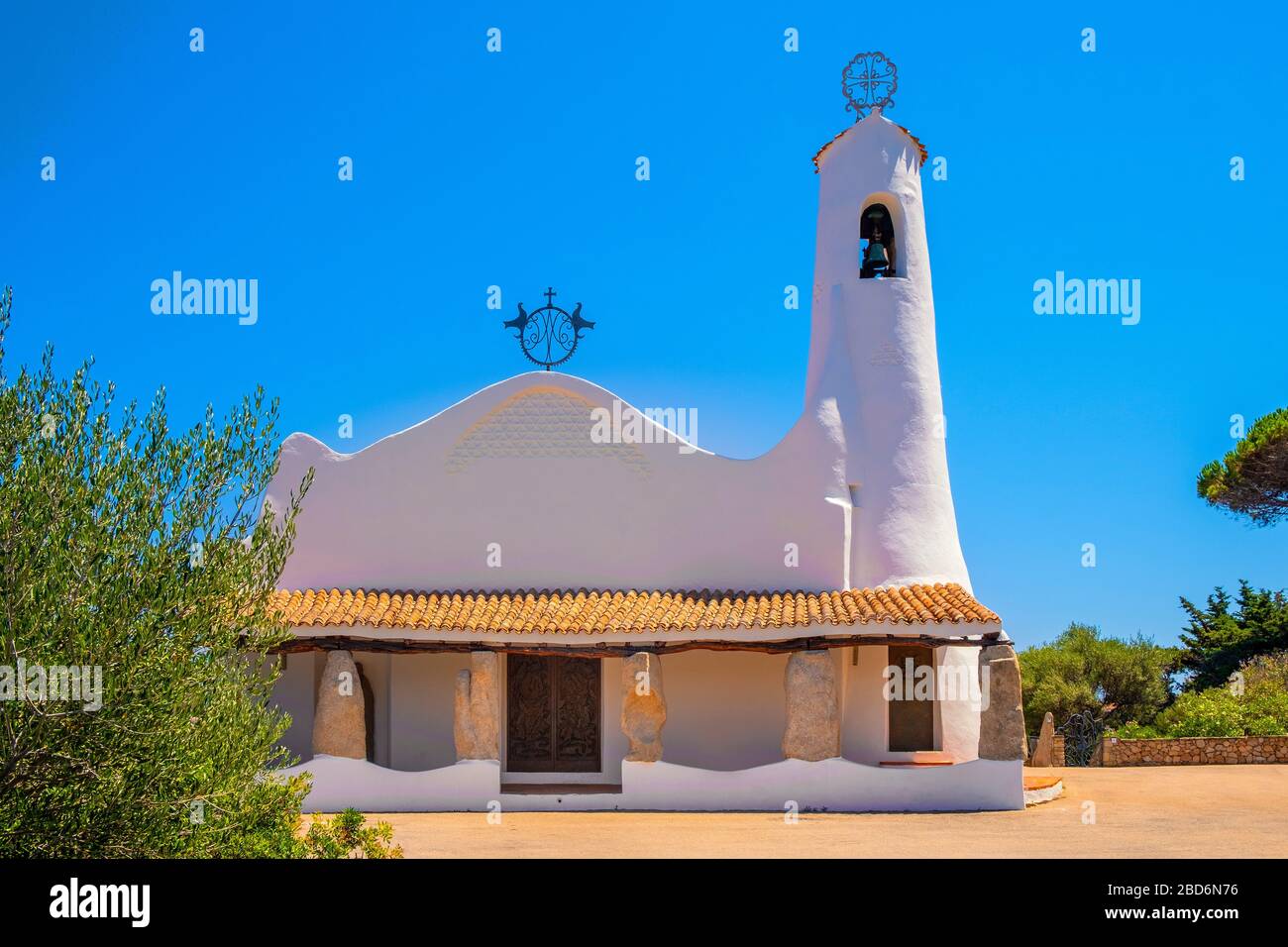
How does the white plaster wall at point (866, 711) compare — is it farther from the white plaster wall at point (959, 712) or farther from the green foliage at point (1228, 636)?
the green foliage at point (1228, 636)

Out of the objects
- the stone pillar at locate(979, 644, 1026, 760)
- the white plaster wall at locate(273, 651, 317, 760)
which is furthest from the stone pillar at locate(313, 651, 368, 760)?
the stone pillar at locate(979, 644, 1026, 760)

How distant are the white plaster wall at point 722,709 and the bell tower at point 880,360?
214 cm

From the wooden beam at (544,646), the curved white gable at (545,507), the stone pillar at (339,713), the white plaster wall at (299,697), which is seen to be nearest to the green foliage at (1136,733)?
the wooden beam at (544,646)

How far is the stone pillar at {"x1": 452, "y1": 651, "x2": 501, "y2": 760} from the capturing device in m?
18.2

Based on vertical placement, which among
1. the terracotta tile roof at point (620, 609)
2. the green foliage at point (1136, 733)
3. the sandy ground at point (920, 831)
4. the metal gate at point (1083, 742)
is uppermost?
the terracotta tile roof at point (620, 609)

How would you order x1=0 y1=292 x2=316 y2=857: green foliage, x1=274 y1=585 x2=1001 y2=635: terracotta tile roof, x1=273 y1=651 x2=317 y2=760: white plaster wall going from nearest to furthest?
x1=0 y1=292 x2=316 y2=857: green foliage
x1=274 y1=585 x2=1001 y2=635: terracotta tile roof
x1=273 y1=651 x2=317 y2=760: white plaster wall

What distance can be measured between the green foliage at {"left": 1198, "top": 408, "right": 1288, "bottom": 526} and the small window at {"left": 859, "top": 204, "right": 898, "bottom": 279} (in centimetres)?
1363

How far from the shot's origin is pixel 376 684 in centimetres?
2009

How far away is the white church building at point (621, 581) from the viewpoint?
60.0 feet

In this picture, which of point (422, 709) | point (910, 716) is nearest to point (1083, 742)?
point (910, 716)

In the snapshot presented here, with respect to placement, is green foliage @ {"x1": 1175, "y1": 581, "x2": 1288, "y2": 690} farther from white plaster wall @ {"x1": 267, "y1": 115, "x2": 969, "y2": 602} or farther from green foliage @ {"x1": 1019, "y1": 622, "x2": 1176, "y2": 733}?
white plaster wall @ {"x1": 267, "y1": 115, "x2": 969, "y2": 602}
